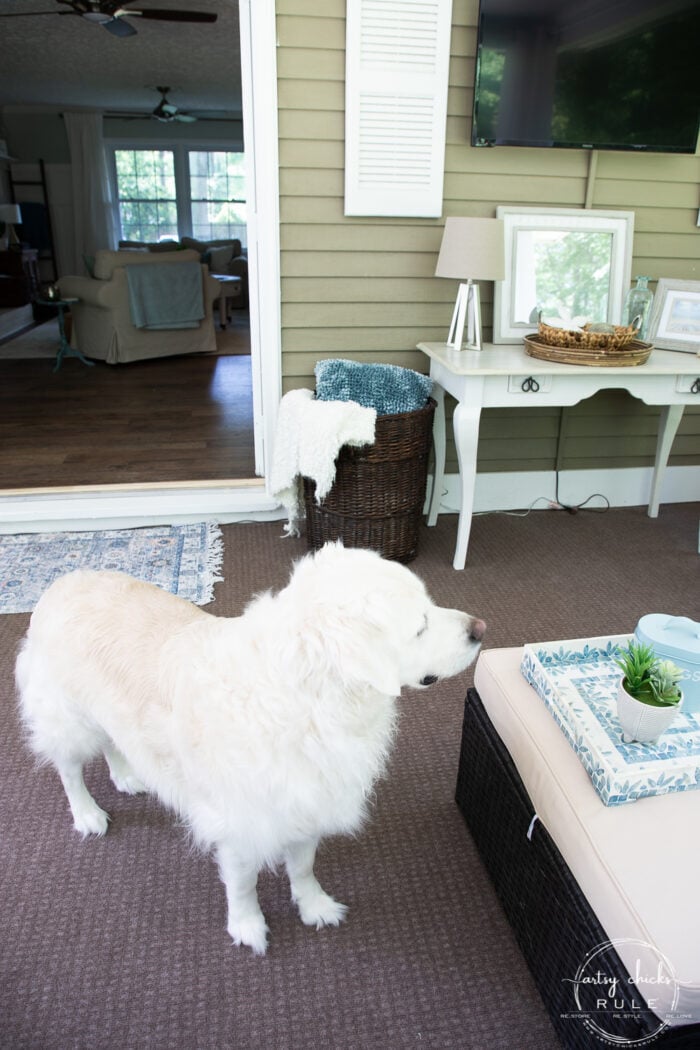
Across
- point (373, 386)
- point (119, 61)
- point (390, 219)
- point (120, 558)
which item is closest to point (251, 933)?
point (120, 558)

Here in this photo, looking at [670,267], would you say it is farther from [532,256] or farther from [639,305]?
[532,256]

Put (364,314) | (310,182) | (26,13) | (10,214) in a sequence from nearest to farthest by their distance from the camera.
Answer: (310,182) → (364,314) → (26,13) → (10,214)

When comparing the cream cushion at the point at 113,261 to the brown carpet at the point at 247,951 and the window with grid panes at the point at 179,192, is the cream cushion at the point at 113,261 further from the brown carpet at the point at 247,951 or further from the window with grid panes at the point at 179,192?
the window with grid panes at the point at 179,192

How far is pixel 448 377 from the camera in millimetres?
2629

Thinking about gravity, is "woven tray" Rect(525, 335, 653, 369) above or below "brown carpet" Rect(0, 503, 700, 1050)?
above

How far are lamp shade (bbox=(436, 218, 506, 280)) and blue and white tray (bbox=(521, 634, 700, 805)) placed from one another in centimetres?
161

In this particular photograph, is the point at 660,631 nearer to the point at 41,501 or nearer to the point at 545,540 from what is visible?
the point at 545,540

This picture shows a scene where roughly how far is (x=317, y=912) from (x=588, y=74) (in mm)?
2937

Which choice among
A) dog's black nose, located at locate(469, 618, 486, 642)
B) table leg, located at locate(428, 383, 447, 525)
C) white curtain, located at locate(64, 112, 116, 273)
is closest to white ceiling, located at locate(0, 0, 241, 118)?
white curtain, located at locate(64, 112, 116, 273)

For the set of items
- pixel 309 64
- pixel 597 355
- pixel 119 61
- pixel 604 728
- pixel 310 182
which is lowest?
pixel 604 728

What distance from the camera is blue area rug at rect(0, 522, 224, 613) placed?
2.50 m

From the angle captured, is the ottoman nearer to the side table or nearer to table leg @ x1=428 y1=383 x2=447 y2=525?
table leg @ x1=428 y1=383 x2=447 y2=525

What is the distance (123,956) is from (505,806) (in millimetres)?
777

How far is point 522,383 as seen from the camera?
2441 millimetres
